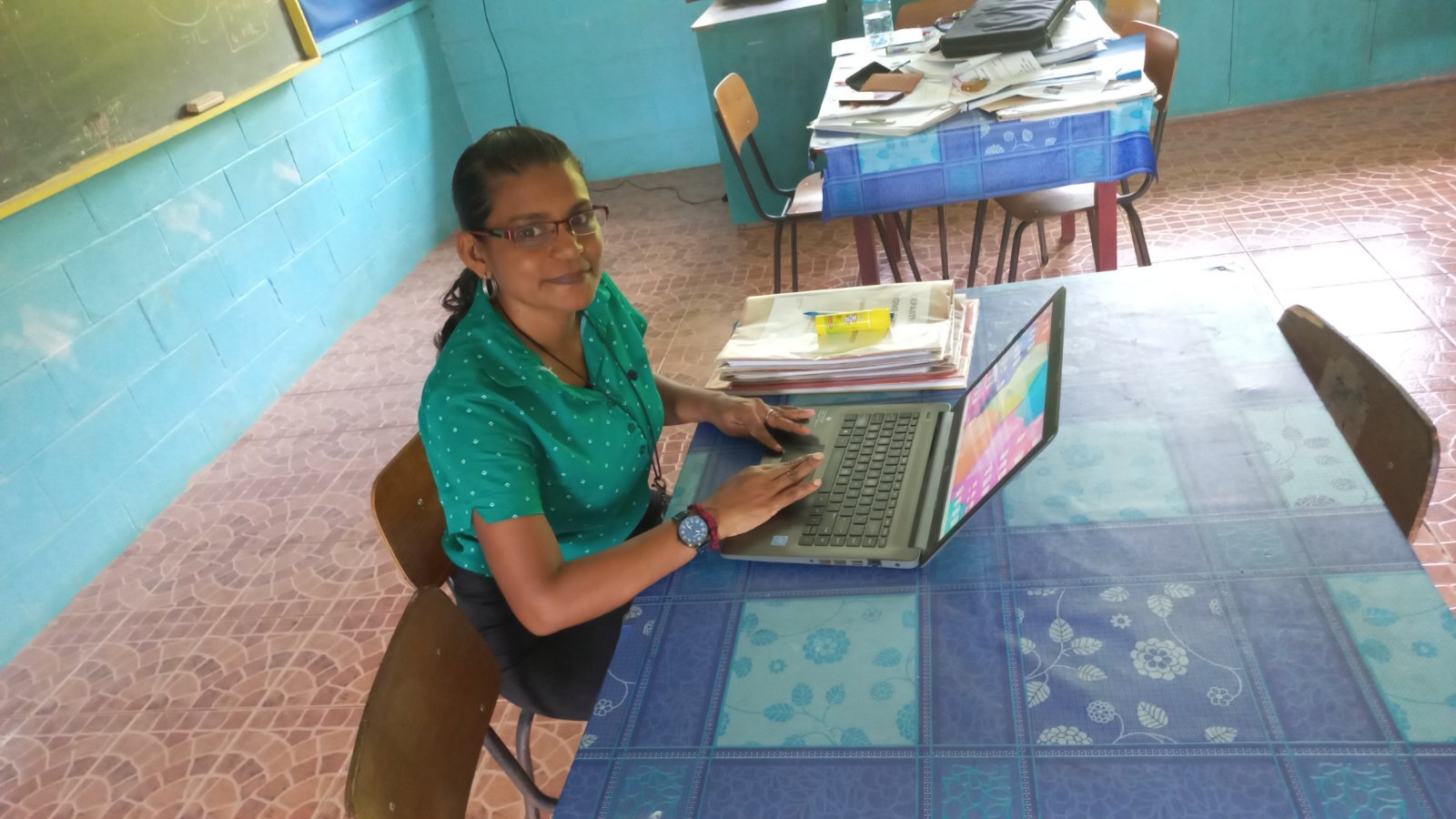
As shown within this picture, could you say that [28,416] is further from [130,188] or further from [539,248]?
[539,248]

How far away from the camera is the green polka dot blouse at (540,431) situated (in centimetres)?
114

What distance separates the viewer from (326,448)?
3.27 metres

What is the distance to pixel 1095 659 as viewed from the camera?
2.90ft

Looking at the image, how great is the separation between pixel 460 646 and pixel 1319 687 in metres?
0.88

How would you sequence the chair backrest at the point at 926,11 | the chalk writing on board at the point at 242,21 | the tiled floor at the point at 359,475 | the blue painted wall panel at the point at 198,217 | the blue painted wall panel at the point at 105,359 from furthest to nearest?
1. the chalk writing on board at the point at 242,21
2. the chair backrest at the point at 926,11
3. the blue painted wall panel at the point at 198,217
4. the blue painted wall panel at the point at 105,359
5. the tiled floor at the point at 359,475

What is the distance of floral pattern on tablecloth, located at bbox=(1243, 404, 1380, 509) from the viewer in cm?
100

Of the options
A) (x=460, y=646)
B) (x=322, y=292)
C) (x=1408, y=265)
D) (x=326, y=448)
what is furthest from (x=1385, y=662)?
(x=322, y=292)

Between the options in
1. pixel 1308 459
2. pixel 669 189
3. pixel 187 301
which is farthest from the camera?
pixel 669 189

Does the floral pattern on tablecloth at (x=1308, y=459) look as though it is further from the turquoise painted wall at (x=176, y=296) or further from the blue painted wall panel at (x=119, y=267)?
the blue painted wall panel at (x=119, y=267)

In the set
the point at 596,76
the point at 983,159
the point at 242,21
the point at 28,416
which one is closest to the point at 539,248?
the point at 983,159

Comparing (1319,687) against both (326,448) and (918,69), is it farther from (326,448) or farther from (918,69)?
(326,448)

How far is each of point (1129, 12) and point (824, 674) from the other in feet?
9.86

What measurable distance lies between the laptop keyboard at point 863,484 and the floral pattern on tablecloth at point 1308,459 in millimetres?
418

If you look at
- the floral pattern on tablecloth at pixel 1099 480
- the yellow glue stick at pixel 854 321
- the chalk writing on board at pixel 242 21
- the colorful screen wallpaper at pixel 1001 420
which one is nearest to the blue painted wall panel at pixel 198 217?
the chalk writing on board at pixel 242 21
